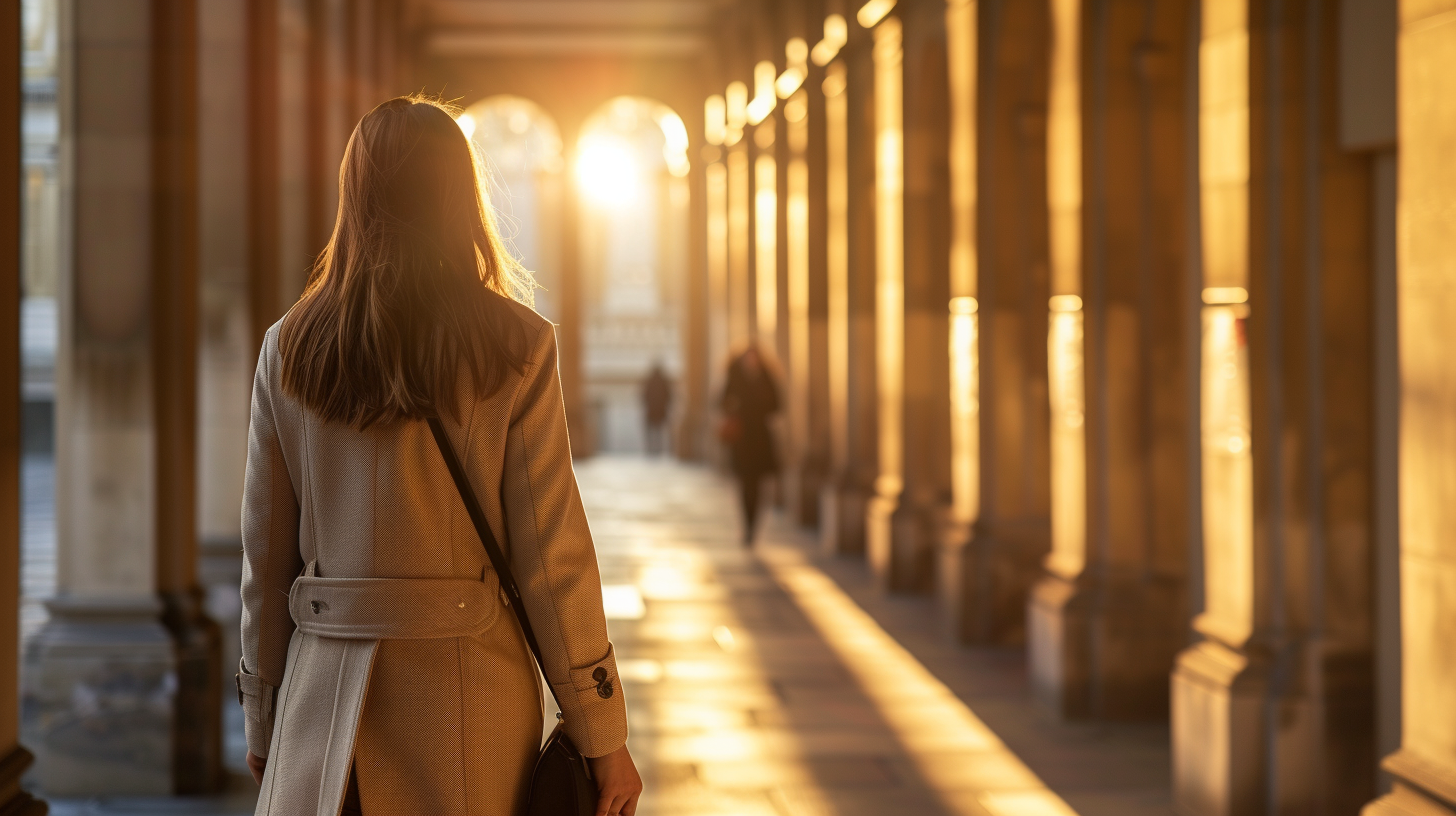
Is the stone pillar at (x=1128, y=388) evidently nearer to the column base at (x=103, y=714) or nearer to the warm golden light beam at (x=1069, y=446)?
the warm golden light beam at (x=1069, y=446)

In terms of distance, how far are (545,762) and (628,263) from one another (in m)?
43.6

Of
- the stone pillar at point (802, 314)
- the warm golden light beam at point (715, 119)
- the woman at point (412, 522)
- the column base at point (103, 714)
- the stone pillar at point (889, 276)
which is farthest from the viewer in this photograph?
the warm golden light beam at point (715, 119)

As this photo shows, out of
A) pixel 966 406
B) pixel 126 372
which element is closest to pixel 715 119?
pixel 966 406

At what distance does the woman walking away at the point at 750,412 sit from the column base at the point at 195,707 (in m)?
7.62

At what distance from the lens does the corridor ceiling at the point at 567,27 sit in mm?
23844

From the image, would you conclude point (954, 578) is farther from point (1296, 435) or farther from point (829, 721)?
point (1296, 435)

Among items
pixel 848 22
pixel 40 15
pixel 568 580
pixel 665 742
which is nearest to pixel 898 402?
pixel 848 22

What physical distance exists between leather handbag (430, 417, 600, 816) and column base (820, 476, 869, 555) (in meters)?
11.7

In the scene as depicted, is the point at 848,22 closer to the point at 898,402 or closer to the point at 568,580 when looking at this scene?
the point at 898,402

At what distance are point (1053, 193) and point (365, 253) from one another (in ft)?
20.3

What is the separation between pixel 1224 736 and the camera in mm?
5527

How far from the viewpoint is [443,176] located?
231cm

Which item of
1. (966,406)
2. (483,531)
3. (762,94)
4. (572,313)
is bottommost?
(483,531)

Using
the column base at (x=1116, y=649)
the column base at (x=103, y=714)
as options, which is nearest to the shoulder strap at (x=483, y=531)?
the column base at (x=103, y=714)
